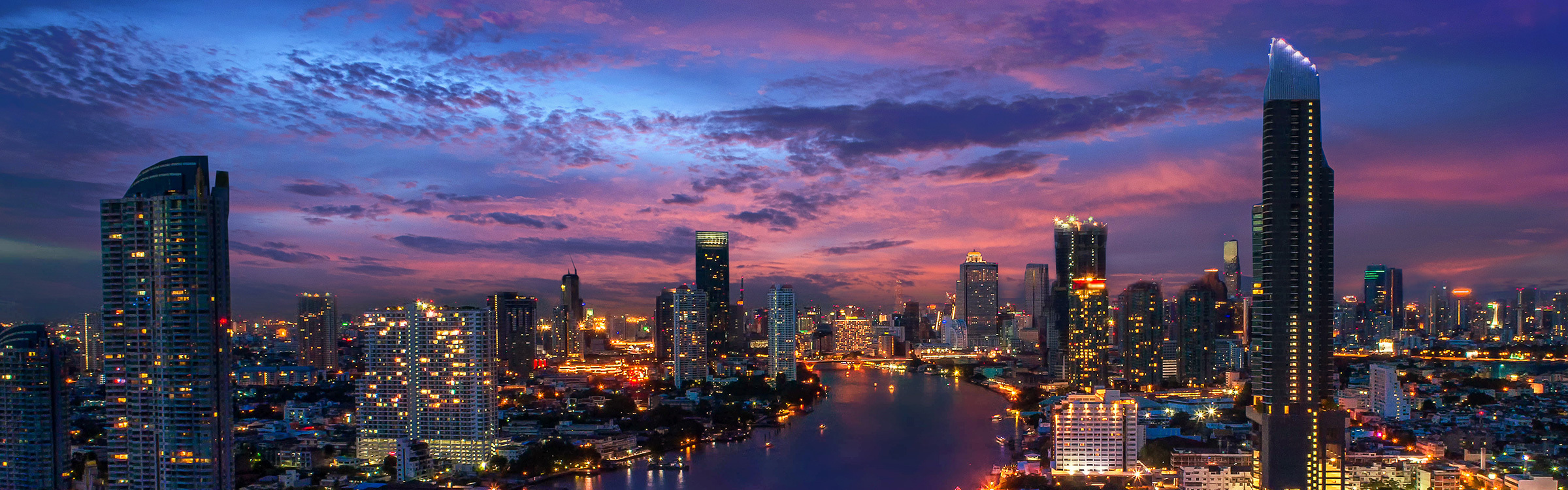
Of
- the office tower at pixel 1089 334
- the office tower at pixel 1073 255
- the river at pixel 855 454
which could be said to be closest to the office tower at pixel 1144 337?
the office tower at pixel 1089 334

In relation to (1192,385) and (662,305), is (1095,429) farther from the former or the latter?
(662,305)

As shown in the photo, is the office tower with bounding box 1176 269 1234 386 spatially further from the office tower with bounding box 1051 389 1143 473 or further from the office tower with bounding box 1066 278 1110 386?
the office tower with bounding box 1051 389 1143 473

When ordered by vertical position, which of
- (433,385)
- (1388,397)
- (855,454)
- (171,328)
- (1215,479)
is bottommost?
(855,454)

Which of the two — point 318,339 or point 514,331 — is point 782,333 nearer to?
point 514,331

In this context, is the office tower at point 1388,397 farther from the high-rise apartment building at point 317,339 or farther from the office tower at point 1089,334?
the high-rise apartment building at point 317,339

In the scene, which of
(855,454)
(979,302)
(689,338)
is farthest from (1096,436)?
(979,302)

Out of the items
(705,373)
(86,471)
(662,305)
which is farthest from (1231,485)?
(662,305)

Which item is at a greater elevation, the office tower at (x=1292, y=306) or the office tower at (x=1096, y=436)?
the office tower at (x=1292, y=306)
